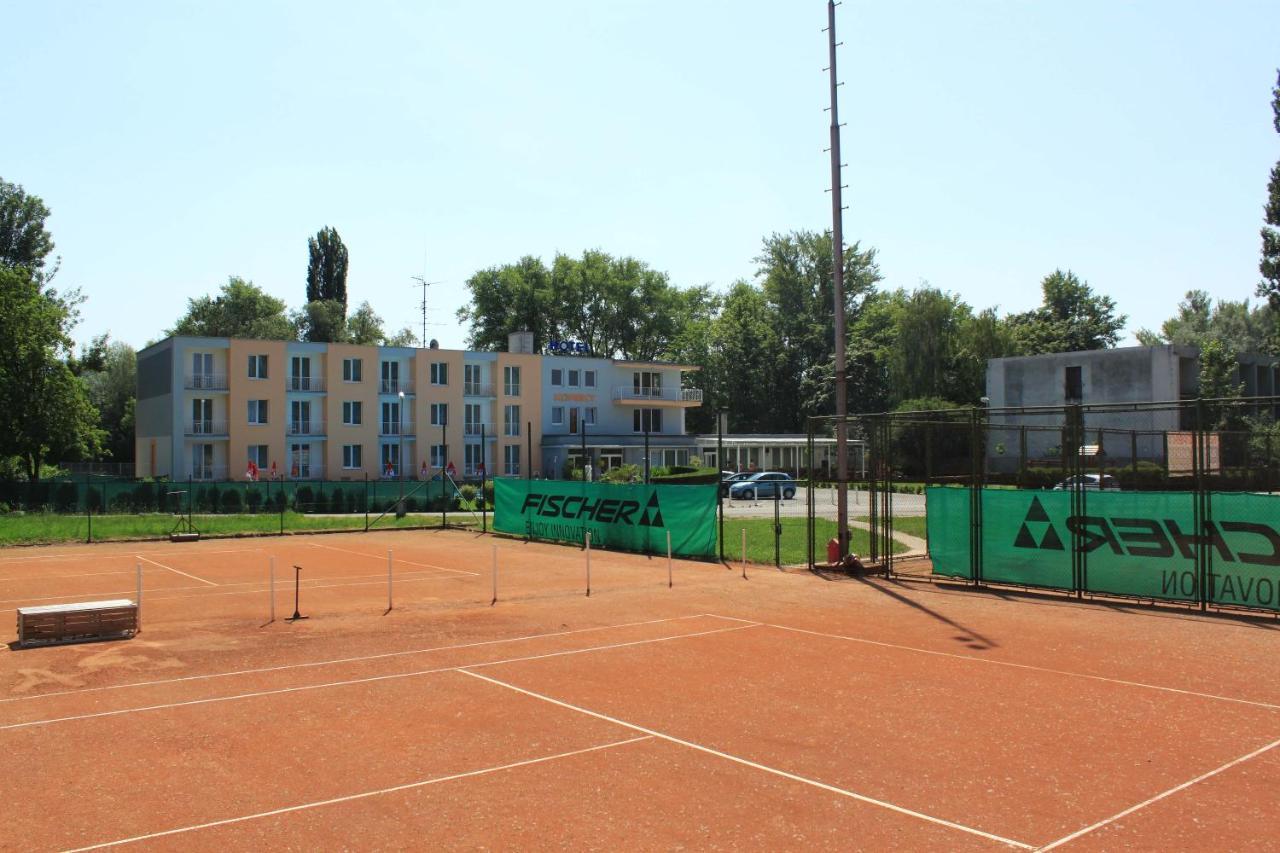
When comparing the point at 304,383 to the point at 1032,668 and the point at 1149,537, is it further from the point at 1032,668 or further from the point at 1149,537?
the point at 1032,668

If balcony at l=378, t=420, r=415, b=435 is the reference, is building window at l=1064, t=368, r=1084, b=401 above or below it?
above

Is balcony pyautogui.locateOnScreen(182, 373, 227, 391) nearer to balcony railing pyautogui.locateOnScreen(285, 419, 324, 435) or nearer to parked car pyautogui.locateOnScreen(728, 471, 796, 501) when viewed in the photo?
balcony railing pyautogui.locateOnScreen(285, 419, 324, 435)

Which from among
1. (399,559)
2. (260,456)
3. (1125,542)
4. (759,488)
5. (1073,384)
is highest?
(1073,384)

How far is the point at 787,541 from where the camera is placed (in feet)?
99.5

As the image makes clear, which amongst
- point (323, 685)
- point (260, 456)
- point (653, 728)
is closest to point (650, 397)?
point (260, 456)

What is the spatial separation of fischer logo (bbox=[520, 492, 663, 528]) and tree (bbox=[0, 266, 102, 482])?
36.7 metres

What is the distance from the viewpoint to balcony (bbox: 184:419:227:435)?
59406 mm

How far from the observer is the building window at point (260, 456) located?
6147 centimetres

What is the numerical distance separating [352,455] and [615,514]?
40.2 metres

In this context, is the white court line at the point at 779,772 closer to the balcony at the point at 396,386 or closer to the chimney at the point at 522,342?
the balcony at the point at 396,386

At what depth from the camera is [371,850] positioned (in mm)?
6820

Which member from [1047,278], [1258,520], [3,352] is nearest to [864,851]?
[1258,520]

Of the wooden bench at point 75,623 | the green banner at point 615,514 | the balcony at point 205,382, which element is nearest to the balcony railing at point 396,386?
the balcony at point 205,382

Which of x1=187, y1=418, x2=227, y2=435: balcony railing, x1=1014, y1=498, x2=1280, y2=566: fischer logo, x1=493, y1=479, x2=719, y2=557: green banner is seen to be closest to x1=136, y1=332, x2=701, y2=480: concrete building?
x1=187, y1=418, x2=227, y2=435: balcony railing
